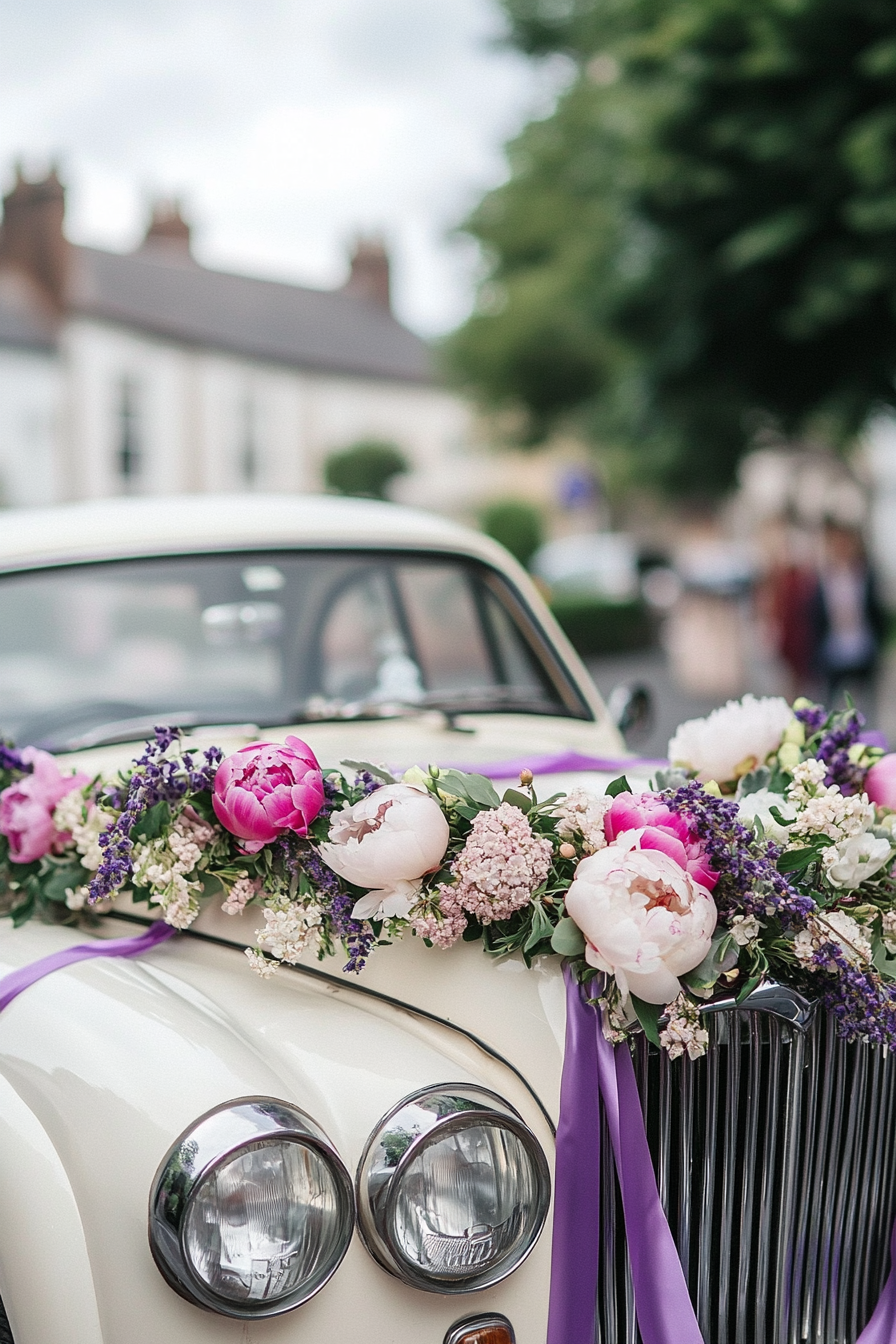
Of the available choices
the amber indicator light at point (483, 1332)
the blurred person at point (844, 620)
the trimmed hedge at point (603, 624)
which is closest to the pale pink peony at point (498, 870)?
the amber indicator light at point (483, 1332)

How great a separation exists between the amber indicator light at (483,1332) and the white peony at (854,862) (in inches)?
33.1

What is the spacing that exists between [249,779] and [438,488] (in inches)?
1951

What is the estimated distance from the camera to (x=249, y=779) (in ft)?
7.33

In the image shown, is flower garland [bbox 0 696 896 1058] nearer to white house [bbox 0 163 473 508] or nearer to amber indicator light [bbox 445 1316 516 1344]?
amber indicator light [bbox 445 1316 516 1344]

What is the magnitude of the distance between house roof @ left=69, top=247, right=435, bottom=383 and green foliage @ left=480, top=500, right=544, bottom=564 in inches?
429

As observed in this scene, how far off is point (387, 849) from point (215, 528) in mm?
1697

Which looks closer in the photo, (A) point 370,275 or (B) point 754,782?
(B) point 754,782

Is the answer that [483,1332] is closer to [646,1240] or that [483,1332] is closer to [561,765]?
[646,1240]

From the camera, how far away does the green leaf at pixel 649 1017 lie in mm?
1919

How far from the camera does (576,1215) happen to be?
1930 millimetres

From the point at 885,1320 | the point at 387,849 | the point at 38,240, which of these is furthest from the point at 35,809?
the point at 38,240

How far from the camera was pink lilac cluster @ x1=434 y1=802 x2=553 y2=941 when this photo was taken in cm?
207

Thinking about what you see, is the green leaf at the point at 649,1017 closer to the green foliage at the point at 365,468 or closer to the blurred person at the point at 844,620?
the blurred person at the point at 844,620

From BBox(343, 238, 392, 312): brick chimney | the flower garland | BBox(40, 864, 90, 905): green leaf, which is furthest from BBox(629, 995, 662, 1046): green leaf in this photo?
BBox(343, 238, 392, 312): brick chimney
